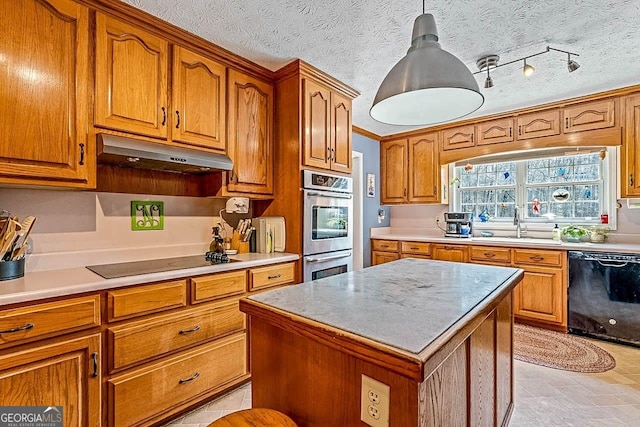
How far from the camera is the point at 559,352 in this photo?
2693mm

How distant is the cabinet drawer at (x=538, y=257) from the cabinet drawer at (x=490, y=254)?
84mm

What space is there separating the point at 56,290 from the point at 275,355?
106 cm

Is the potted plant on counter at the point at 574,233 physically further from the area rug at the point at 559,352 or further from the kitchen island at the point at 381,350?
the kitchen island at the point at 381,350

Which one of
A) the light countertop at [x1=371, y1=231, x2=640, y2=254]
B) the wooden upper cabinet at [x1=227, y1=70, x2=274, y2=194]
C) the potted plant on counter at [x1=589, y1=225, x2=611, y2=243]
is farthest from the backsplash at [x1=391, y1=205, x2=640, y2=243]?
the wooden upper cabinet at [x1=227, y1=70, x2=274, y2=194]

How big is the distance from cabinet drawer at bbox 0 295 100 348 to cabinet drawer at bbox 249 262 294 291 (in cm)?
94

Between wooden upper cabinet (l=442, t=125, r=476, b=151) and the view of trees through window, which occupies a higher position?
wooden upper cabinet (l=442, t=125, r=476, b=151)

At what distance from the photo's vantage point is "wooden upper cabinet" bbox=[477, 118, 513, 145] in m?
3.64

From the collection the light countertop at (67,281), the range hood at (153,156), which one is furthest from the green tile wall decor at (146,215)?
the light countertop at (67,281)

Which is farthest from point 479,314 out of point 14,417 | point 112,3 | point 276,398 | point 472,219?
point 472,219

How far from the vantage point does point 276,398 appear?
43.4 inches

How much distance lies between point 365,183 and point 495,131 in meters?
1.70

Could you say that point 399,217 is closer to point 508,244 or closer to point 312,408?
point 508,244

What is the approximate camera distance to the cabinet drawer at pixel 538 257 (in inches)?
122

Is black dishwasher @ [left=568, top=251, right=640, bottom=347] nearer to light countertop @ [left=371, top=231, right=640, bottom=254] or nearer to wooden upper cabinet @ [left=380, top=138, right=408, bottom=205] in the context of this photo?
light countertop @ [left=371, top=231, right=640, bottom=254]
